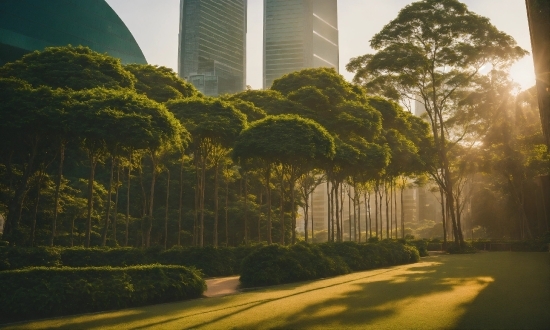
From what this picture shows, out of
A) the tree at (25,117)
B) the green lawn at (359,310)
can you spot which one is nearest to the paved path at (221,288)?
the green lawn at (359,310)

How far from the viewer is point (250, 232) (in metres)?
45.0

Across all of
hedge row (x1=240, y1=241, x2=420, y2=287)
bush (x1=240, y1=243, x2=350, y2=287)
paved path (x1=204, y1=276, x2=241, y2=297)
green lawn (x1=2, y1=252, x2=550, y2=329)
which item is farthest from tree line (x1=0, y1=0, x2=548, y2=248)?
green lawn (x1=2, y1=252, x2=550, y2=329)

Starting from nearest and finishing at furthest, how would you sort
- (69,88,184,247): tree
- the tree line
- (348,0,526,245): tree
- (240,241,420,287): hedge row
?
(240,241,420,287): hedge row < (69,88,184,247): tree < the tree line < (348,0,526,245): tree

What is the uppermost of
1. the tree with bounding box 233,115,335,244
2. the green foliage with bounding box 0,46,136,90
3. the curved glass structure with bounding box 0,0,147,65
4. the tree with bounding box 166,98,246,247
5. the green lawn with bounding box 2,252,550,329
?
the curved glass structure with bounding box 0,0,147,65

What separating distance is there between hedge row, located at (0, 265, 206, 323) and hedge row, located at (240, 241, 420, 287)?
4484 mm

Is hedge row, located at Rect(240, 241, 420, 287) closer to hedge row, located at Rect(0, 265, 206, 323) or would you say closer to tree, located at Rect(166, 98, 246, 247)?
hedge row, located at Rect(0, 265, 206, 323)

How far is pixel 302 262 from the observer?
19.6 meters

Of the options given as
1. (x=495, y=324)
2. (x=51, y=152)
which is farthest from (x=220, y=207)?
(x=495, y=324)

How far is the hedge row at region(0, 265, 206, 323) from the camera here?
10.9 metres

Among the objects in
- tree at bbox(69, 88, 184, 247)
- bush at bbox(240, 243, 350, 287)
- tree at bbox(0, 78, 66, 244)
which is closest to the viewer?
bush at bbox(240, 243, 350, 287)

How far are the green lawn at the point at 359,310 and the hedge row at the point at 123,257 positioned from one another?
588 cm

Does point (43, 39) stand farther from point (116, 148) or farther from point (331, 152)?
point (331, 152)

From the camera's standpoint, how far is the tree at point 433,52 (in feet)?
122

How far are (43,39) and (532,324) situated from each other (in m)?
75.0
